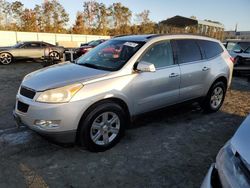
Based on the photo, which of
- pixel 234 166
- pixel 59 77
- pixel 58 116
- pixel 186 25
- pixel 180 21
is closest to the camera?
pixel 234 166

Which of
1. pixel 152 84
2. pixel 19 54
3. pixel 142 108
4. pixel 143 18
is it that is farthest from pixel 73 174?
pixel 143 18

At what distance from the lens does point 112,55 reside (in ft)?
14.8

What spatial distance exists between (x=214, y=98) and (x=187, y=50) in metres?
1.50

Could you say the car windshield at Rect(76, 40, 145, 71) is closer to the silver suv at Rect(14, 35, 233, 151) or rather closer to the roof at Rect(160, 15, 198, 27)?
the silver suv at Rect(14, 35, 233, 151)

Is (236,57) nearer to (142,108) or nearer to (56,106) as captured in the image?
(142,108)

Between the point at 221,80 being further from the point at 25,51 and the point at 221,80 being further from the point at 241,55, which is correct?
the point at 25,51

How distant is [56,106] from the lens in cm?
335

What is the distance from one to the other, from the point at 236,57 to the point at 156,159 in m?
9.52

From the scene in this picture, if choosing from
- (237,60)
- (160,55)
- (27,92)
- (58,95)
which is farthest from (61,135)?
(237,60)

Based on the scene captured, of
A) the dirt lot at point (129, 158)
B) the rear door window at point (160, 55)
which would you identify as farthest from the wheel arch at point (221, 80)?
the rear door window at point (160, 55)

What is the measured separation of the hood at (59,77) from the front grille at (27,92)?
0.19ft

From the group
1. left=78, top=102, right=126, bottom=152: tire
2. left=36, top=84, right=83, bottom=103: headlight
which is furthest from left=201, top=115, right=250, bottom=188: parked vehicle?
left=36, top=84, right=83, bottom=103: headlight

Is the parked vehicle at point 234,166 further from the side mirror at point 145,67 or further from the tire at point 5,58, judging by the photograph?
the tire at point 5,58

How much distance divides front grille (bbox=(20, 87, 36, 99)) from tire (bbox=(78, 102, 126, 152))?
0.79m
